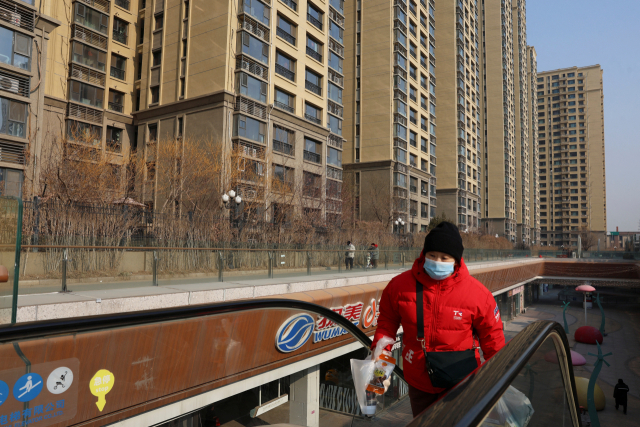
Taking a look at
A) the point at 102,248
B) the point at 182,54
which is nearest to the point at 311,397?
the point at 102,248

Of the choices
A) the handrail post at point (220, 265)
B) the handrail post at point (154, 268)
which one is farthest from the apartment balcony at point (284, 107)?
the handrail post at point (154, 268)

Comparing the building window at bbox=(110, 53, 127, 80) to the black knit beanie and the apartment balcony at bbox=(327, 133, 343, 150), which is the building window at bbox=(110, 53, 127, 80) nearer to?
the apartment balcony at bbox=(327, 133, 343, 150)

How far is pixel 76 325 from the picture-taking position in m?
2.86

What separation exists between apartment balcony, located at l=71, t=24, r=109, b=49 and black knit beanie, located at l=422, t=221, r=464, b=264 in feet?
116

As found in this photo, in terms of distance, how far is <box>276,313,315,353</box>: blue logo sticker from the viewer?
1088cm

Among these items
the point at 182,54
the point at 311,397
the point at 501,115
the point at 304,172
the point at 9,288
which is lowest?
the point at 311,397

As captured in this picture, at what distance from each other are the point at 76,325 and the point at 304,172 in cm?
3156

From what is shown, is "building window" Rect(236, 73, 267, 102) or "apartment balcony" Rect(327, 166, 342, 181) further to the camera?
"apartment balcony" Rect(327, 166, 342, 181)

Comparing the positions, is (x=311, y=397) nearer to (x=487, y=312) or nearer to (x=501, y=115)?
(x=487, y=312)

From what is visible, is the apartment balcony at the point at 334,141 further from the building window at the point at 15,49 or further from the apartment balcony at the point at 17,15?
the apartment balcony at the point at 17,15

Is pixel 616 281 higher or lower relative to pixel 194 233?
lower

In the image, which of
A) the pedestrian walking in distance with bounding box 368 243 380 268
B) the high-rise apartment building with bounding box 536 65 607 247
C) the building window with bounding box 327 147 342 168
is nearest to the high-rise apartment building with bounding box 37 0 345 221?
the building window with bounding box 327 147 342 168

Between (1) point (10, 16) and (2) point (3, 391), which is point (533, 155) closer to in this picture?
(1) point (10, 16)

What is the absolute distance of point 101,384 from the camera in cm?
541
